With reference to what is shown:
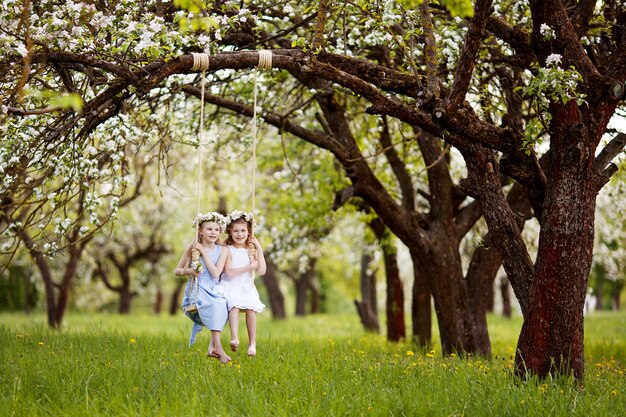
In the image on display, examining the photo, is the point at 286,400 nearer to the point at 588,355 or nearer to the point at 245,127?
the point at 245,127

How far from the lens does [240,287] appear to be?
7.22 m

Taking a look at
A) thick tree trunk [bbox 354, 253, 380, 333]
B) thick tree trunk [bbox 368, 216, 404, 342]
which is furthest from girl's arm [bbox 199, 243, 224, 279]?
thick tree trunk [bbox 354, 253, 380, 333]

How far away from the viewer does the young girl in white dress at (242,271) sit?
23.3 ft

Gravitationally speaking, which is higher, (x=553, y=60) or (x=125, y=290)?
(x=553, y=60)

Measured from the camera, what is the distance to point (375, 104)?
685cm

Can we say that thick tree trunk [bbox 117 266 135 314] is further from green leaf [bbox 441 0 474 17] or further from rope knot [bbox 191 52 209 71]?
green leaf [bbox 441 0 474 17]

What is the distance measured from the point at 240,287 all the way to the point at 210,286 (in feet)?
1.00

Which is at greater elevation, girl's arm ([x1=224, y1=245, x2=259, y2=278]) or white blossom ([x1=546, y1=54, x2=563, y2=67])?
white blossom ([x1=546, y1=54, x2=563, y2=67])

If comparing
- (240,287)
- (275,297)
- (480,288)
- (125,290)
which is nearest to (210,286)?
(240,287)

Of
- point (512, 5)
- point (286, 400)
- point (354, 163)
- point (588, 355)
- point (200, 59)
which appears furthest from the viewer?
point (588, 355)

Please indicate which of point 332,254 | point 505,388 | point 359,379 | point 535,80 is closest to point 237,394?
point 359,379

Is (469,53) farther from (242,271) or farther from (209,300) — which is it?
(209,300)

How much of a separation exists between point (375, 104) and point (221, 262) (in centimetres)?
220

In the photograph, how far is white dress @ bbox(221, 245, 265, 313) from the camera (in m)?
7.10
